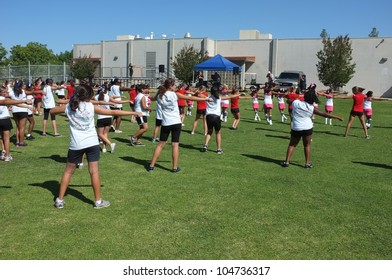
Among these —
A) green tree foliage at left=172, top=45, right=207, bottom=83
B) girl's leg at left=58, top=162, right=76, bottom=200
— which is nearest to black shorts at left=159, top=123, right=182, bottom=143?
girl's leg at left=58, top=162, right=76, bottom=200

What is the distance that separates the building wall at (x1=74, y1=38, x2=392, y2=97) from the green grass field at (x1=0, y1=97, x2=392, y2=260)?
33700 millimetres

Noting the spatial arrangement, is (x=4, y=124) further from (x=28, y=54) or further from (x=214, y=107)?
(x=28, y=54)

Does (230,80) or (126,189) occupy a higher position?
(230,80)

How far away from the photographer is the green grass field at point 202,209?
191 inches

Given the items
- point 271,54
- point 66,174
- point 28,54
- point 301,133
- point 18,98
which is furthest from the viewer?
point 28,54

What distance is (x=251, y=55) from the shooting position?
4634 centimetres

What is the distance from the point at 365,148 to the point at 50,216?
31.8ft

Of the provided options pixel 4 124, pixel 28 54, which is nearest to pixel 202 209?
pixel 4 124

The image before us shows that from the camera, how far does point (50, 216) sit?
582 cm

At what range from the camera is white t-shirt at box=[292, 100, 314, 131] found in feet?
29.5

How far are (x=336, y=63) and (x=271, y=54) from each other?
884cm

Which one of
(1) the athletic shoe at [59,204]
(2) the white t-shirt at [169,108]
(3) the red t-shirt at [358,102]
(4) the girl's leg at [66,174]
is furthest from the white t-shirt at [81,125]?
(3) the red t-shirt at [358,102]
